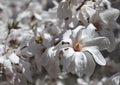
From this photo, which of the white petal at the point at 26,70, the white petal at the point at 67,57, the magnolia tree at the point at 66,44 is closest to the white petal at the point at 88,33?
the magnolia tree at the point at 66,44

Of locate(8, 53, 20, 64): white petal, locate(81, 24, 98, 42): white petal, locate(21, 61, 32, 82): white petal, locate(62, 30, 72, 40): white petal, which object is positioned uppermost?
locate(62, 30, 72, 40): white petal

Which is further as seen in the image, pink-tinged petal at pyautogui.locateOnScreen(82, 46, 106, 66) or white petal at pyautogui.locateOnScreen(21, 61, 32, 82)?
white petal at pyautogui.locateOnScreen(21, 61, 32, 82)

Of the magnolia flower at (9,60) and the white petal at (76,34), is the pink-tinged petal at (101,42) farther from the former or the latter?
the magnolia flower at (9,60)

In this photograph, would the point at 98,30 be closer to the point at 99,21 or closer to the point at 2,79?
the point at 99,21

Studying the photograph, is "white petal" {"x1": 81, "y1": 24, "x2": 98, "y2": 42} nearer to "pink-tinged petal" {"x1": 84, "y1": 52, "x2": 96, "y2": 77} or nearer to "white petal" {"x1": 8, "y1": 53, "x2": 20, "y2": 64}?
"pink-tinged petal" {"x1": 84, "y1": 52, "x2": 96, "y2": 77}

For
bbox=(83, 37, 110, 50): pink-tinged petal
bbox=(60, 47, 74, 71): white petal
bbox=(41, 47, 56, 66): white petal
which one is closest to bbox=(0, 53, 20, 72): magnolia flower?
bbox=(41, 47, 56, 66): white petal

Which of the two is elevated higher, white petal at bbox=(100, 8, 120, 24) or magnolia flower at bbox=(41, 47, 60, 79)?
white petal at bbox=(100, 8, 120, 24)

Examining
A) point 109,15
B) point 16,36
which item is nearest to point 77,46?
point 109,15

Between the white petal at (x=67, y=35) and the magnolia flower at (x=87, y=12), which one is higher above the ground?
the magnolia flower at (x=87, y=12)

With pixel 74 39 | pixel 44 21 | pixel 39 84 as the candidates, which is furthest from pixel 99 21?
pixel 39 84

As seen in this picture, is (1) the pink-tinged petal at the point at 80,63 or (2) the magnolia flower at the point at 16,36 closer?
(1) the pink-tinged petal at the point at 80,63
